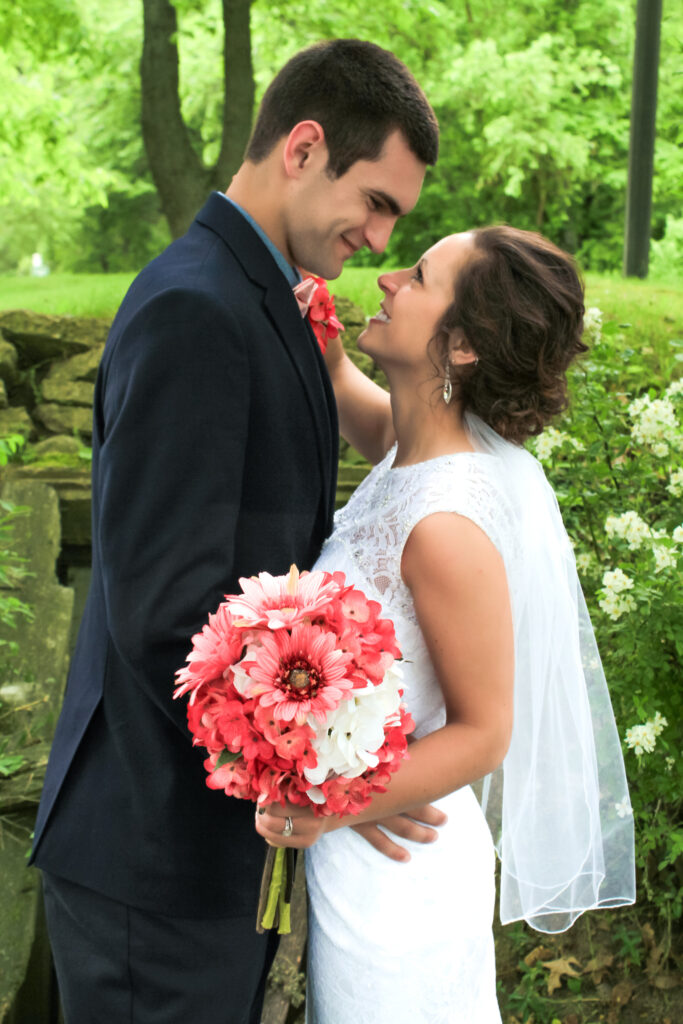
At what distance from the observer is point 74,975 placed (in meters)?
1.98

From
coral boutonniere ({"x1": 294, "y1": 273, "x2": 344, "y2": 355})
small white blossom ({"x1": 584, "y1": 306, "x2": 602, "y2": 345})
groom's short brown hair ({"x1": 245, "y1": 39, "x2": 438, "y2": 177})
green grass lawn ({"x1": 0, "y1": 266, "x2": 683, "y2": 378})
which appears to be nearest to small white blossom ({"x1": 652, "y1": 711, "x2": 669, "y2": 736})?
small white blossom ({"x1": 584, "y1": 306, "x2": 602, "y2": 345})

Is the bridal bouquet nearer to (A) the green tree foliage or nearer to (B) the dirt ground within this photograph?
(B) the dirt ground

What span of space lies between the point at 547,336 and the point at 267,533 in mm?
864

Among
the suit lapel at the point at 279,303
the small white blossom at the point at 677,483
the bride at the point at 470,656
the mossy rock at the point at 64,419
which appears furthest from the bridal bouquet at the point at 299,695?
the mossy rock at the point at 64,419

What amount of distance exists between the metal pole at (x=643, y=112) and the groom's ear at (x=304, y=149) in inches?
276

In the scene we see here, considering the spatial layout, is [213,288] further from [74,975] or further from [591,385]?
[591,385]

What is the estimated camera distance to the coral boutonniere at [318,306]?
2384 mm

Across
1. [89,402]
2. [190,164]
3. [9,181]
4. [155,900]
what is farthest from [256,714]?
[9,181]

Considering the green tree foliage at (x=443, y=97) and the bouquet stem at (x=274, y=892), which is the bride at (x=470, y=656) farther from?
the green tree foliage at (x=443, y=97)

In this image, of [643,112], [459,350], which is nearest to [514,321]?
[459,350]

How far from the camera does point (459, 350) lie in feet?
7.59

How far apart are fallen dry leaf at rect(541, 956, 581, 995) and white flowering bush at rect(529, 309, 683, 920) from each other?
42cm

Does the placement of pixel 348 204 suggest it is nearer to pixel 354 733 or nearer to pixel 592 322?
pixel 354 733

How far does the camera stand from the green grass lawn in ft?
21.5
